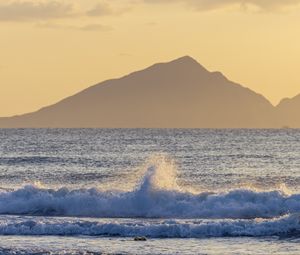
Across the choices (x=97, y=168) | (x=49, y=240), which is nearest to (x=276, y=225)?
(x=49, y=240)

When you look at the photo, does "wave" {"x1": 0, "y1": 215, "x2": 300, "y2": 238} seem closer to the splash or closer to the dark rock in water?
the dark rock in water

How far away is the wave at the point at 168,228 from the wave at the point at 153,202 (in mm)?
5719

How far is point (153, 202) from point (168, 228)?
9399 millimetres

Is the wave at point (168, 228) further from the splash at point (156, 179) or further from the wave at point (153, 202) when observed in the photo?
the splash at point (156, 179)

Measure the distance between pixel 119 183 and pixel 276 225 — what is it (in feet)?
79.0

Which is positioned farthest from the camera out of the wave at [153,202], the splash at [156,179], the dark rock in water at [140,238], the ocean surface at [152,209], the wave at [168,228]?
the splash at [156,179]

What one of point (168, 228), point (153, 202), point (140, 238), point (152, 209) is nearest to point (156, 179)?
point (153, 202)

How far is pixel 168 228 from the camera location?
37.2 meters

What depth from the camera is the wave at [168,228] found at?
1455 inches

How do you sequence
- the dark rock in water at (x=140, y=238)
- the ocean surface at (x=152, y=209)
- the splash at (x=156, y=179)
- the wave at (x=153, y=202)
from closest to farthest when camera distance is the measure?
the ocean surface at (x=152, y=209) < the dark rock in water at (x=140, y=238) < the wave at (x=153, y=202) < the splash at (x=156, y=179)

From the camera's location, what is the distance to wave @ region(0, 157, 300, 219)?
44750 mm

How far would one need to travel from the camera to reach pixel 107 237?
1441 inches

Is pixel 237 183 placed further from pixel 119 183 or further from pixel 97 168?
pixel 97 168

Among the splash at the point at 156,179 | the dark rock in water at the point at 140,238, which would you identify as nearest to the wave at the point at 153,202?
the splash at the point at 156,179
